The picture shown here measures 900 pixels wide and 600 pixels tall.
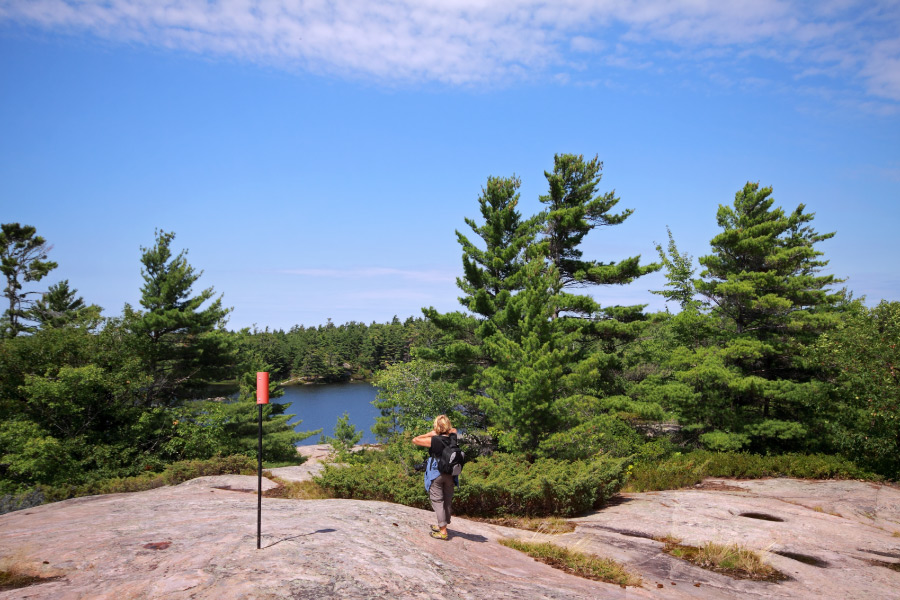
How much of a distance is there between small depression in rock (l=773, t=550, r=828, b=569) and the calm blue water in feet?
122

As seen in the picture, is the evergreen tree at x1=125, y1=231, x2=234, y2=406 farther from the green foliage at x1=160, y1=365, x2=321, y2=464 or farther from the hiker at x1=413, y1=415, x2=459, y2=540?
the hiker at x1=413, y1=415, x2=459, y2=540

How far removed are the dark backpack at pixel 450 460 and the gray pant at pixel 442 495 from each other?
14 cm

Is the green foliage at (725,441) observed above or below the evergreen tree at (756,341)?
below

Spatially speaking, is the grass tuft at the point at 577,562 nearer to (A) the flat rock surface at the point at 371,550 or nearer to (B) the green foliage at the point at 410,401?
(A) the flat rock surface at the point at 371,550

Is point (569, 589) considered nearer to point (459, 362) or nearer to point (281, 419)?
point (459, 362)

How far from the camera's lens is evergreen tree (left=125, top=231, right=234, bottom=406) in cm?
2539

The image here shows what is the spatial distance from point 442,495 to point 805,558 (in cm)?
652

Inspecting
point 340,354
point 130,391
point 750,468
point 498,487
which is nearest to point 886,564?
point 498,487

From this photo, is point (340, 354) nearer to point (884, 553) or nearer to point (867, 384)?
point (867, 384)

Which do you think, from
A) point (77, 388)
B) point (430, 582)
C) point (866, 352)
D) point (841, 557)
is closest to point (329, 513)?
point (430, 582)

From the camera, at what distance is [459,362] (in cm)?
2308

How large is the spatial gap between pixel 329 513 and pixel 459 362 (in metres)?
14.8

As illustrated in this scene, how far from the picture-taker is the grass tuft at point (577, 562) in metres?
7.14

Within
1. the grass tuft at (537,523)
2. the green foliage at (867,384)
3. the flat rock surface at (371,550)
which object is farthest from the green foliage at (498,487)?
the green foliage at (867,384)
